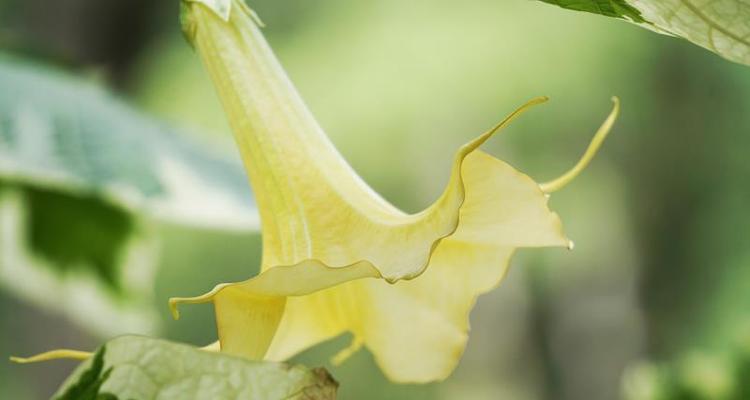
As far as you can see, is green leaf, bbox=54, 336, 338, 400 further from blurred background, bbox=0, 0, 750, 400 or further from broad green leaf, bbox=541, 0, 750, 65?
blurred background, bbox=0, 0, 750, 400

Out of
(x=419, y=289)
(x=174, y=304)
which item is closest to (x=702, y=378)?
(x=419, y=289)

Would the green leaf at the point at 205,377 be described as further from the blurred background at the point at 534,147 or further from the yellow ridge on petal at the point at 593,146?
the blurred background at the point at 534,147

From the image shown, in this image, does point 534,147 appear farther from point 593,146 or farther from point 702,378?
point 593,146

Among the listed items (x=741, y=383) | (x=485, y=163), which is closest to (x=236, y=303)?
(x=485, y=163)

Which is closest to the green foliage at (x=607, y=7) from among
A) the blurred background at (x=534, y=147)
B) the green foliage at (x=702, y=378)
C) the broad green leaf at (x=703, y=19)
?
the broad green leaf at (x=703, y=19)

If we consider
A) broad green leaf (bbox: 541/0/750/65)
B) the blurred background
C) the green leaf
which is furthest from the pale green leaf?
the blurred background

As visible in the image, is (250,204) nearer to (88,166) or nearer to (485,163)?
(88,166)

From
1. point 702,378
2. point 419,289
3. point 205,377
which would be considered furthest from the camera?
point 702,378
